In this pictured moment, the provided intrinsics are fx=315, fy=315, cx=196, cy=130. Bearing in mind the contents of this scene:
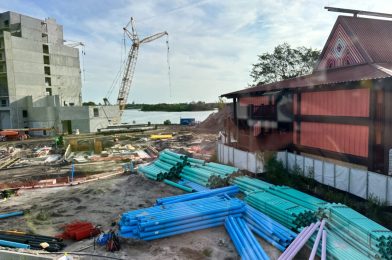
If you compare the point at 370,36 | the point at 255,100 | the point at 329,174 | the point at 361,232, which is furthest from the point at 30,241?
the point at 370,36

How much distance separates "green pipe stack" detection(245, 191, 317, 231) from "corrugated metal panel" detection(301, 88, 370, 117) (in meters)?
6.32

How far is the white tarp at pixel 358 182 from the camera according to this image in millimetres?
14453

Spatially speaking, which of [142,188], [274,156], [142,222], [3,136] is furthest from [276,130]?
[3,136]

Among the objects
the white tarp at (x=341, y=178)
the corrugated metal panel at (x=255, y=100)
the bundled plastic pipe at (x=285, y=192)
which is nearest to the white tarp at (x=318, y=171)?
the white tarp at (x=341, y=178)

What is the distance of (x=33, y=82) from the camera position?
63.4 meters

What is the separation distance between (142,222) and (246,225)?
430 cm

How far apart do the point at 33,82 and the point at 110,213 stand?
2258 inches

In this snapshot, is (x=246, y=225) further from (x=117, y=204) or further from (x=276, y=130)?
(x=276, y=130)

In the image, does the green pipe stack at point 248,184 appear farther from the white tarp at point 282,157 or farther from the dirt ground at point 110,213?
the dirt ground at point 110,213

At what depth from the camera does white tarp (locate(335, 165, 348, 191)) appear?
1539 cm

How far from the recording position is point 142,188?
779 inches

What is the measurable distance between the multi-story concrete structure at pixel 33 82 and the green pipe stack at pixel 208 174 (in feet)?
151

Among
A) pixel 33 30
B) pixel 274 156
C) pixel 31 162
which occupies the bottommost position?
pixel 31 162

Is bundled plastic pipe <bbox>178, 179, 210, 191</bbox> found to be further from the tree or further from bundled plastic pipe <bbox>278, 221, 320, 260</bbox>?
the tree
